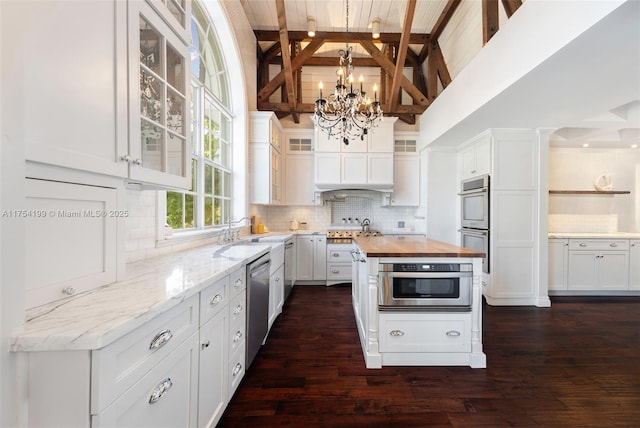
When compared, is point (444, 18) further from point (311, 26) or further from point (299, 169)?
point (299, 169)

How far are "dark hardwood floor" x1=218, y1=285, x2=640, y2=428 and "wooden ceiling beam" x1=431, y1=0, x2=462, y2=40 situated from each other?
4.48m

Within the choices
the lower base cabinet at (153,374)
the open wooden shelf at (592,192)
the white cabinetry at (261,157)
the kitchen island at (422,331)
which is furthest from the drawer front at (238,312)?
the open wooden shelf at (592,192)

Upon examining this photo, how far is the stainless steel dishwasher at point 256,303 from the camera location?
1.98 meters

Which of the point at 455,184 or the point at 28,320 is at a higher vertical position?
the point at 455,184

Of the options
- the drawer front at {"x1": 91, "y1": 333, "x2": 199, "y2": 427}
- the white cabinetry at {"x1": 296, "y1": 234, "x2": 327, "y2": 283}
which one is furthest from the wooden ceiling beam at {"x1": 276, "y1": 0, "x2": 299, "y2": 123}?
the drawer front at {"x1": 91, "y1": 333, "x2": 199, "y2": 427}

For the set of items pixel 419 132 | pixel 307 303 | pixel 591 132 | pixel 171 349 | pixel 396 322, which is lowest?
pixel 307 303

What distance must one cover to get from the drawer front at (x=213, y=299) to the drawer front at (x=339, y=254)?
306 centimetres

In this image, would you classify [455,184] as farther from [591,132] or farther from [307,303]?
[307,303]

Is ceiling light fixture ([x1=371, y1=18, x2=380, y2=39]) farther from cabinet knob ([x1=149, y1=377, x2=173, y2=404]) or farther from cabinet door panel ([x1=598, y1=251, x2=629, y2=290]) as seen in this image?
cabinet knob ([x1=149, y1=377, x2=173, y2=404])

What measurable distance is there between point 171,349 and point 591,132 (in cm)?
570

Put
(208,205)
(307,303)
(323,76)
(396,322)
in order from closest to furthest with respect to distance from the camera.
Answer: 1. (396,322)
2. (208,205)
3. (307,303)
4. (323,76)

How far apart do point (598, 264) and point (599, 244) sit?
299 millimetres

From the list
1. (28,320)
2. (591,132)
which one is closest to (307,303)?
(28,320)

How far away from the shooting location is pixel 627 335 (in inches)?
106
